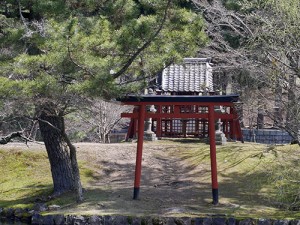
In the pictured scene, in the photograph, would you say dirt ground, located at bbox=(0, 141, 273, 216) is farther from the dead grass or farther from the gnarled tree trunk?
the gnarled tree trunk

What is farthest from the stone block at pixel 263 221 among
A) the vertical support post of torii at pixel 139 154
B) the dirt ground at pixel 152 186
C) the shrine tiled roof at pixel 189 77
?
the shrine tiled roof at pixel 189 77

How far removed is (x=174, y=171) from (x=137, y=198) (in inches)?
136

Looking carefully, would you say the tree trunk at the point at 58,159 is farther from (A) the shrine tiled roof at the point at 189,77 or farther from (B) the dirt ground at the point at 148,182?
(A) the shrine tiled roof at the point at 189,77

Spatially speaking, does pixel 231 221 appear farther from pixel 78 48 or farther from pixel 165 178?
pixel 165 178

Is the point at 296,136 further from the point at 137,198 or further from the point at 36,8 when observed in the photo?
the point at 36,8

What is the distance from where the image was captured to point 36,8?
1204cm

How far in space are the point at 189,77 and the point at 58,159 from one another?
5.42 metres

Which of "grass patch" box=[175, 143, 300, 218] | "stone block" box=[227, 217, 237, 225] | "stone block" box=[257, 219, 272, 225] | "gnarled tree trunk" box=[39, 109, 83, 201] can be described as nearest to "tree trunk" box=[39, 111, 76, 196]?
"gnarled tree trunk" box=[39, 109, 83, 201]

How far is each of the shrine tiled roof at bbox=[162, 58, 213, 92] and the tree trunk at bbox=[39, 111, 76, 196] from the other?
4432 mm

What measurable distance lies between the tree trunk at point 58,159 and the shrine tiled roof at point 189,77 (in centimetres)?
443

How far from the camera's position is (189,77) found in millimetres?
17781

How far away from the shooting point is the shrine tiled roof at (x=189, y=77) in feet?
57.1

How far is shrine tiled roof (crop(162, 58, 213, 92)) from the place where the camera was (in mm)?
17391

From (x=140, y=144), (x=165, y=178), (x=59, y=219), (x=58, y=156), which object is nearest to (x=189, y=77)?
(x=165, y=178)
